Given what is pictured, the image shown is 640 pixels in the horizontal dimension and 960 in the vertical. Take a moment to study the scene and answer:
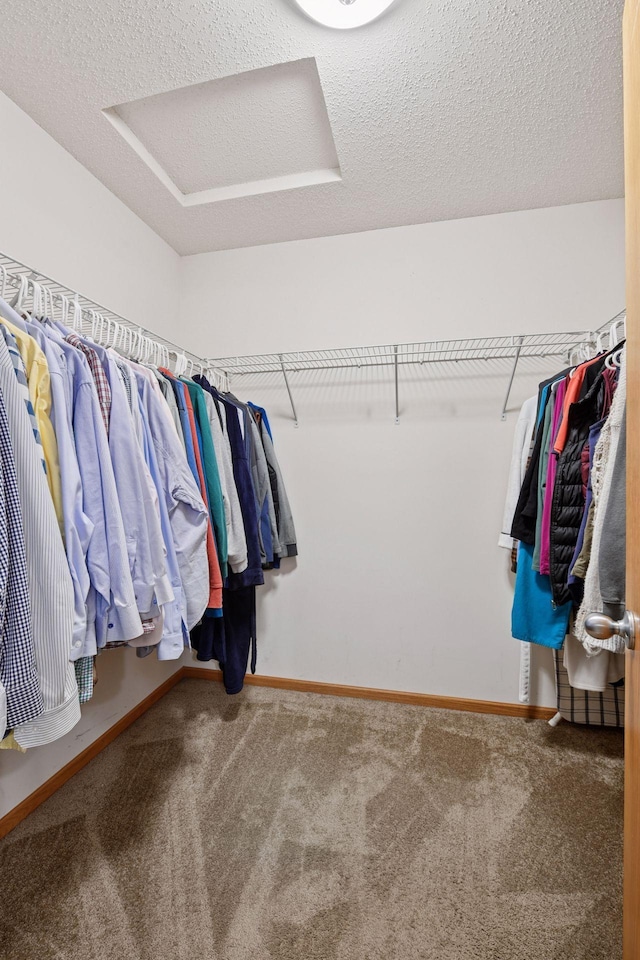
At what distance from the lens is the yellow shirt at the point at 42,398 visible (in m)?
0.98

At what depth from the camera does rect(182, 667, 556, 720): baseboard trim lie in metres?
2.13

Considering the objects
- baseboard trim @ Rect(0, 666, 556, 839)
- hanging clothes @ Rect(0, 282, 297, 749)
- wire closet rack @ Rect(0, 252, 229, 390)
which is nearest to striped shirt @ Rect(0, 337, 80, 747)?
hanging clothes @ Rect(0, 282, 297, 749)

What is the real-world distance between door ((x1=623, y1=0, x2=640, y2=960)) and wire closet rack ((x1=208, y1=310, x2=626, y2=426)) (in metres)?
1.22

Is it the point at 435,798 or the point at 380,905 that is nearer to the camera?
the point at 380,905

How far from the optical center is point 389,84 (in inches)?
57.4

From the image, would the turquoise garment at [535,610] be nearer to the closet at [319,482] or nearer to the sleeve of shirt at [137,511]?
the closet at [319,482]

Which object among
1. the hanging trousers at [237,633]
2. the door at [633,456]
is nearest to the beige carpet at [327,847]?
the hanging trousers at [237,633]

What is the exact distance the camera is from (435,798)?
5.36 ft

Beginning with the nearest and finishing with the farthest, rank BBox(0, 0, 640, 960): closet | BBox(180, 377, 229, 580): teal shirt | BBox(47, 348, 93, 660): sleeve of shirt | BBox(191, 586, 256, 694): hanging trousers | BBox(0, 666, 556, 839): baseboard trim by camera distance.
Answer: BBox(47, 348, 93, 660): sleeve of shirt, BBox(0, 0, 640, 960): closet, BBox(180, 377, 229, 580): teal shirt, BBox(0, 666, 556, 839): baseboard trim, BBox(191, 586, 256, 694): hanging trousers

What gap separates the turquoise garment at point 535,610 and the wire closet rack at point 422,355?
796 millimetres

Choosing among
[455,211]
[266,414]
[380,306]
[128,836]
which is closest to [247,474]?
[266,414]

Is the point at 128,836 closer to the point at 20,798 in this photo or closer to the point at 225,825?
the point at 225,825

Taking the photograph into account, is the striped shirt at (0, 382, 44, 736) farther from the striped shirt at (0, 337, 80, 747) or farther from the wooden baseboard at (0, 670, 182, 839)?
the wooden baseboard at (0, 670, 182, 839)

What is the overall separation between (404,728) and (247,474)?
144 centimetres
